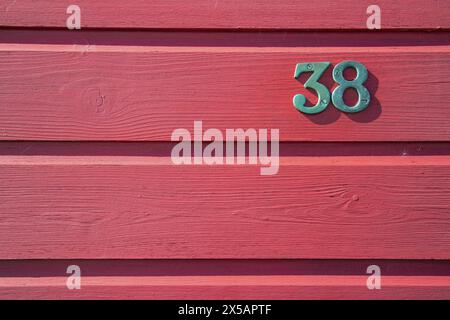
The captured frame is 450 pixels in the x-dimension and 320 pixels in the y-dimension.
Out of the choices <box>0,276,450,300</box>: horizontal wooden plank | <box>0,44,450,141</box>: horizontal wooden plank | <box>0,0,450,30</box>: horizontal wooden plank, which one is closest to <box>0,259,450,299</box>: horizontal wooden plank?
<box>0,276,450,300</box>: horizontal wooden plank

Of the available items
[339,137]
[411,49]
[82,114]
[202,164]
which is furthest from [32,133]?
[411,49]

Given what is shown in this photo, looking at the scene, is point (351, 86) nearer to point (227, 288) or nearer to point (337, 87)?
point (337, 87)

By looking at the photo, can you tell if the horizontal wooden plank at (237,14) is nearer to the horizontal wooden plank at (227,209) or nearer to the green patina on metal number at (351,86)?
the green patina on metal number at (351,86)

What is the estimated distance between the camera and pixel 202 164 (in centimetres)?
116

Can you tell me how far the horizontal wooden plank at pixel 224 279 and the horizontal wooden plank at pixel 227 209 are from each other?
39 millimetres

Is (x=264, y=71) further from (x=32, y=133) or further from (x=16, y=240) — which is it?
(x=16, y=240)

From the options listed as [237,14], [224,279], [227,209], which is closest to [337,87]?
[237,14]

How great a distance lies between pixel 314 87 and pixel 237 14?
0.30 m

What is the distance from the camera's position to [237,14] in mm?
1153

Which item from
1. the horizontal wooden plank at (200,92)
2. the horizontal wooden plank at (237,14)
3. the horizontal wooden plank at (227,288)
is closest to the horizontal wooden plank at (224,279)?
the horizontal wooden plank at (227,288)

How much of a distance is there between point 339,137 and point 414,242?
38cm

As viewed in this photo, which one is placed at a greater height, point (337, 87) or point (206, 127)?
point (337, 87)

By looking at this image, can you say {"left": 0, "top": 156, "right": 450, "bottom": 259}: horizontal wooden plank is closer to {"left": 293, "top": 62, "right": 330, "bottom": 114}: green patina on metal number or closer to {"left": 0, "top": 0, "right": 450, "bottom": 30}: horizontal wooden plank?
{"left": 293, "top": 62, "right": 330, "bottom": 114}: green patina on metal number

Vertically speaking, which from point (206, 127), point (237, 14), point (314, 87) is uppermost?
point (237, 14)
